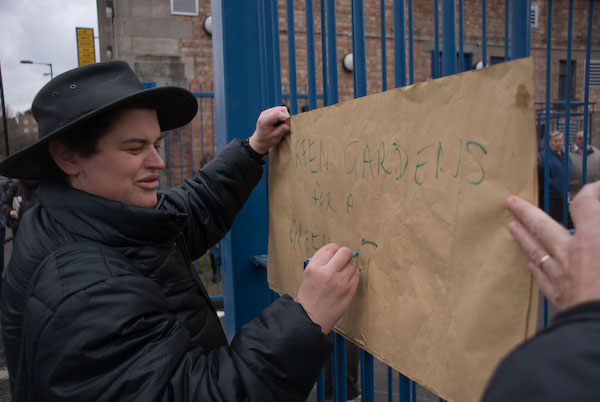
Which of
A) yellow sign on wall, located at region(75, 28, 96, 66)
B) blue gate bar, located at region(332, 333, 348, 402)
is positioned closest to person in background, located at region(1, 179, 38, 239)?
yellow sign on wall, located at region(75, 28, 96, 66)

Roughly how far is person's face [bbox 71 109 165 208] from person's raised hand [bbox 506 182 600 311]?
3.21 feet

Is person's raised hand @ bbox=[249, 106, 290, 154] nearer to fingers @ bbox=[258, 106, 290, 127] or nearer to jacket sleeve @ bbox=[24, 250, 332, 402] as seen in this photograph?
fingers @ bbox=[258, 106, 290, 127]

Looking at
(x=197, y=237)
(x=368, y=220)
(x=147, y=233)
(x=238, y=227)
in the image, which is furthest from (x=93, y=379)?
(x=238, y=227)

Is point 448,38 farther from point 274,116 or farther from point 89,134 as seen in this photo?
point 89,134

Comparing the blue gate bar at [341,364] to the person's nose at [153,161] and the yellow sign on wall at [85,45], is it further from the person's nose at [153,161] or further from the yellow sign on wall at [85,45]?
the yellow sign on wall at [85,45]

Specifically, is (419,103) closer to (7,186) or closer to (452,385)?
(452,385)

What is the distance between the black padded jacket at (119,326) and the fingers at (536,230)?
536 mm

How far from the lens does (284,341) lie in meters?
1.06

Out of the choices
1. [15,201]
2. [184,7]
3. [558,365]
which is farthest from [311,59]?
[184,7]

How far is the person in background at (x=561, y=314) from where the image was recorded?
0.48 metres

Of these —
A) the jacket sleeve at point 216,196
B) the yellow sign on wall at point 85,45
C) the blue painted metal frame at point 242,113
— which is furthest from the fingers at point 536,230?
the yellow sign on wall at point 85,45

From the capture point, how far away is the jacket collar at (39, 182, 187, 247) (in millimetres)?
1217

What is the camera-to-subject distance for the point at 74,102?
1.25 metres

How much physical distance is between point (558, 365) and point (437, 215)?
16.8 inches
